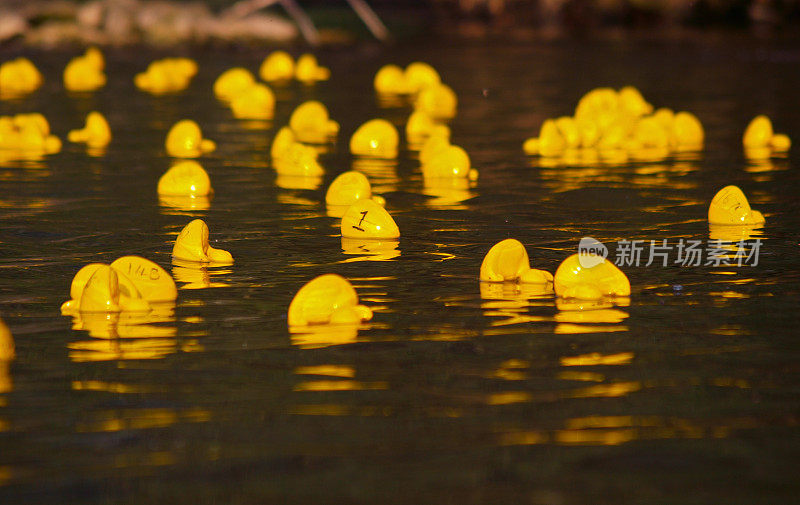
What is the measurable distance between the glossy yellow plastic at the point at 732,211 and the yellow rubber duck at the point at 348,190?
2.19 meters

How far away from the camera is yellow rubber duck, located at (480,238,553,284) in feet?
20.9

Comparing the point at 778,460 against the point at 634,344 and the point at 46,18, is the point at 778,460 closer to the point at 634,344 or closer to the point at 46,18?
the point at 634,344

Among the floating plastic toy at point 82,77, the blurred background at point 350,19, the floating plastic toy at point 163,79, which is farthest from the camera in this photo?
the blurred background at point 350,19

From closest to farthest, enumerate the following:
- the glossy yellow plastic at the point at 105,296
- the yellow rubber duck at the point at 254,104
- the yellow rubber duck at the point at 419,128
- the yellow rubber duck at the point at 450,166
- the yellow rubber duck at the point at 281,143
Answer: the glossy yellow plastic at the point at 105,296 < the yellow rubber duck at the point at 450,166 < the yellow rubber duck at the point at 281,143 < the yellow rubber duck at the point at 419,128 < the yellow rubber duck at the point at 254,104

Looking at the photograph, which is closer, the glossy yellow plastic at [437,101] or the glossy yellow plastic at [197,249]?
the glossy yellow plastic at [197,249]

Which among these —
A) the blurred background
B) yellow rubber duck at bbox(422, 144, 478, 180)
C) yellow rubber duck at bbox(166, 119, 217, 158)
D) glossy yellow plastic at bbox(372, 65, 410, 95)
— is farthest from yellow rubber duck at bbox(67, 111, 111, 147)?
the blurred background

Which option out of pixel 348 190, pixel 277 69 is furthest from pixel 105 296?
pixel 277 69

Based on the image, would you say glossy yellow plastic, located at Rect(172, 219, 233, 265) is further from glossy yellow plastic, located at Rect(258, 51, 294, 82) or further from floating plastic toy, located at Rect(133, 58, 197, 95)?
glossy yellow plastic, located at Rect(258, 51, 294, 82)

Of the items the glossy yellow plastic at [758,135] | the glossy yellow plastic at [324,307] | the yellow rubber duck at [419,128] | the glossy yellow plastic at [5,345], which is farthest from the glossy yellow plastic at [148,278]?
the glossy yellow plastic at [758,135]

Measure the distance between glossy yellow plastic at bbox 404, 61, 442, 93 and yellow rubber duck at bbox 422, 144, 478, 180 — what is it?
6.04 metres

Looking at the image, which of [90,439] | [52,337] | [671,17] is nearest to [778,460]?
[90,439]

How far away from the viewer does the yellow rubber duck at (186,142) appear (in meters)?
11.1

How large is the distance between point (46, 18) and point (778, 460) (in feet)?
66.1

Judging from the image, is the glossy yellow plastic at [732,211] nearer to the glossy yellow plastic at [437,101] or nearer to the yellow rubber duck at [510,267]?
the yellow rubber duck at [510,267]
